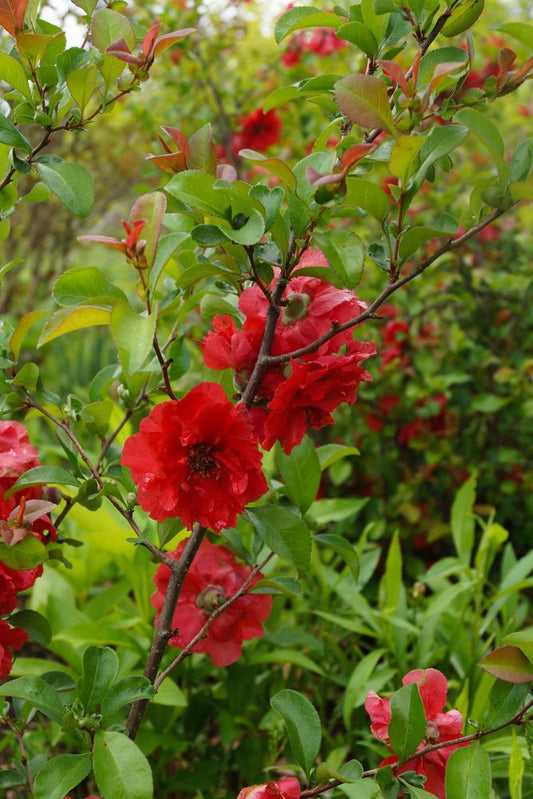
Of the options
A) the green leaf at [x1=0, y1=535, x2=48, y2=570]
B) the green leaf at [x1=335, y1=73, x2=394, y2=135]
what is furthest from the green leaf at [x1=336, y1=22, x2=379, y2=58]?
the green leaf at [x1=0, y1=535, x2=48, y2=570]

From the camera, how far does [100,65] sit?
749 millimetres

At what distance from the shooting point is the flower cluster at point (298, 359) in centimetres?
67

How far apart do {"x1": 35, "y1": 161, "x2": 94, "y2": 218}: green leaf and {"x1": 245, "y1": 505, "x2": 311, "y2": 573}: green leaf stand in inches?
13.7

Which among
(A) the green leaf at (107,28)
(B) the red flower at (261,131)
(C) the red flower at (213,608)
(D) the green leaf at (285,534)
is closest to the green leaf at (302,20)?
(A) the green leaf at (107,28)

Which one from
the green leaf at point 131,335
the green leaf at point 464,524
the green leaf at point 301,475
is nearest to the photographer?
the green leaf at point 131,335

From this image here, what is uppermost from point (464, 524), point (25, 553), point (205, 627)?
point (25, 553)

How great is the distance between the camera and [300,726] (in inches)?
27.9

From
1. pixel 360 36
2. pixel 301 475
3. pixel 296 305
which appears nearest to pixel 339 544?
pixel 301 475

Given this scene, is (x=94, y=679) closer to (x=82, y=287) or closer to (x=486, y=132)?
(x=82, y=287)

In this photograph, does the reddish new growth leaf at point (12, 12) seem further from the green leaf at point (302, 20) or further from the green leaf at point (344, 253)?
the green leaf at point (344, 253)

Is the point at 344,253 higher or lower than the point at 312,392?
higher

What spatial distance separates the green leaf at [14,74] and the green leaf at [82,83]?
0.04 m

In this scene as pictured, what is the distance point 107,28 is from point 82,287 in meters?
0.26

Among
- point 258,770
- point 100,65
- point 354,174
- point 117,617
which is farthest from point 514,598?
point 100,65
